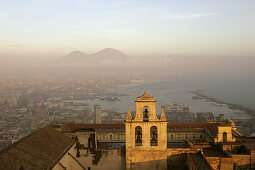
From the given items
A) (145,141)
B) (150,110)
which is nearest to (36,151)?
(145,141)

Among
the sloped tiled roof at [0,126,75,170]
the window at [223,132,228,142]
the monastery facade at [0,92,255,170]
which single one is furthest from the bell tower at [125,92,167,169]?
the window at [223,132,228,142]

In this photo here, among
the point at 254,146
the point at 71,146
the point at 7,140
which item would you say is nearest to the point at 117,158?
the point at 71,146

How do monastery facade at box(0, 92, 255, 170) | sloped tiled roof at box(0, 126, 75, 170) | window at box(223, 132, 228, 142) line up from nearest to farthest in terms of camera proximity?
sloped tiled roof at box(0, 126, 75, 170)
monastery facade at box(0, 92, 255, 170)
window at box(223, 132, 228, 142)

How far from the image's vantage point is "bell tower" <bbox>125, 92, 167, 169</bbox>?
16047 mm

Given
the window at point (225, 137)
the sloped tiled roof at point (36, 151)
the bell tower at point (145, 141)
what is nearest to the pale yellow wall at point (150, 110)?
the bell tower at point (145, 141)

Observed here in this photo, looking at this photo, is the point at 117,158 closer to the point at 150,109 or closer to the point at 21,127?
the point at 150,109

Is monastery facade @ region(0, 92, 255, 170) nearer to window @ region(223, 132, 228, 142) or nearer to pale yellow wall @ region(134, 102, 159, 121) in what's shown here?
pale yellow wall @ region(134, 102, 159, 121)

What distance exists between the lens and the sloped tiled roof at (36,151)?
12164 mm

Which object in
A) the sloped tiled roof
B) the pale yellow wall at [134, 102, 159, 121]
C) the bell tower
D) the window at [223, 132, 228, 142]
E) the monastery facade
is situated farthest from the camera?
the window at [223, 132, 228, 142]

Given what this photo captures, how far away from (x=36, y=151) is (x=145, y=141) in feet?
21.7

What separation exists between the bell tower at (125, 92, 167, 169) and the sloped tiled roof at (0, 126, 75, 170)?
14.2ft

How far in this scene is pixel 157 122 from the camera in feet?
52.7

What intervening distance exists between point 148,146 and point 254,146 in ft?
25.8

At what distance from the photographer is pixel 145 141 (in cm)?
1620
